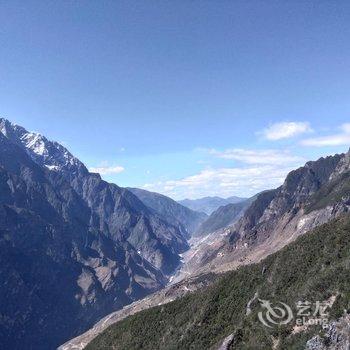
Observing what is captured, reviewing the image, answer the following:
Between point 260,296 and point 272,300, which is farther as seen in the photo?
point 260,296

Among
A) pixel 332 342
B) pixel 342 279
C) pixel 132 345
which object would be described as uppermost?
pixel 342 279

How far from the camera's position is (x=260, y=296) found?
149 metres

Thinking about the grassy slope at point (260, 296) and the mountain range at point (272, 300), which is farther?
the grassy slope at point (260, 296)

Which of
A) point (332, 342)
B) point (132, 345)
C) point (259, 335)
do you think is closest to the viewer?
point (332, 342)

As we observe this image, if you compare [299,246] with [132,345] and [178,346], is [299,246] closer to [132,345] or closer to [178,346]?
[178,346]

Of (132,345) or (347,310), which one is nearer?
(347,310)

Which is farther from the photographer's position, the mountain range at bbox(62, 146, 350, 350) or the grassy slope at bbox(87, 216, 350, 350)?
the grassy slope at bbox(87, 216, 350, 350)

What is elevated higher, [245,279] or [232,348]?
[245,279]

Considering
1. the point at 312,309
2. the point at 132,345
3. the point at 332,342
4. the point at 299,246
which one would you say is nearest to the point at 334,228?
the point at 299,246

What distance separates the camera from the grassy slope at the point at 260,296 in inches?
4589

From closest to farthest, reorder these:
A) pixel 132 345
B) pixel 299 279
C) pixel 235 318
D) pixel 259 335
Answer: pixel 259 335
pixel 299 279
pixel 235 318
pixel 132 345

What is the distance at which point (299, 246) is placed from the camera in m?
171

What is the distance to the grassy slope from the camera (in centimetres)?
11656

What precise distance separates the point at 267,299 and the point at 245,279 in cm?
3369
